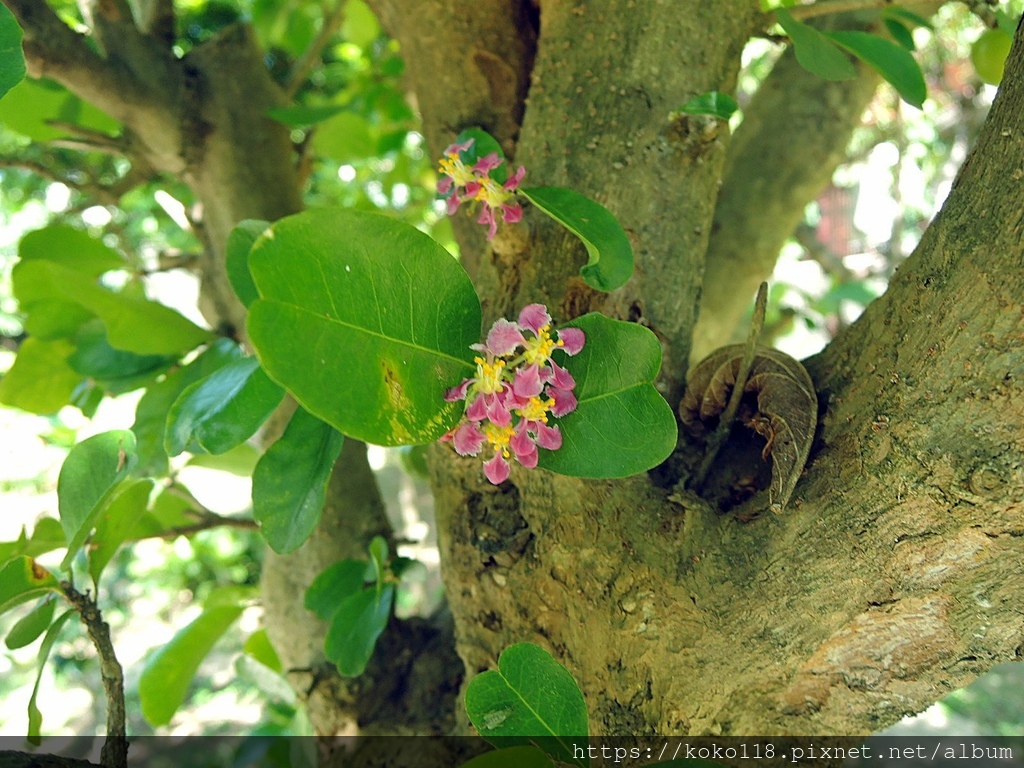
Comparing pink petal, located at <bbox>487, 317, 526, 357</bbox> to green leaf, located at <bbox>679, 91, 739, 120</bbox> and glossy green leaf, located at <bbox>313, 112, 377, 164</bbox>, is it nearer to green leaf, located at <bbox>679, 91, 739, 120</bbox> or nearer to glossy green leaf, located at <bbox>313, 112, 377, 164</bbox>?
green leaf, located at <bbox>679, 91, 739, 120</bbox>

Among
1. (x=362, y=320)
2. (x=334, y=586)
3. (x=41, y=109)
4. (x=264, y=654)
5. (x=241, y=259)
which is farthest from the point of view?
(x=264, y=654)

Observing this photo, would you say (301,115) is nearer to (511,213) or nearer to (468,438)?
(511,213)

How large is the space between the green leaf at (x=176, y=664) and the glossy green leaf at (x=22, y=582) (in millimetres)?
314

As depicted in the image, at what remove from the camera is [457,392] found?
575 millimetres

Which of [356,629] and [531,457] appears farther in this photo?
[356,629]

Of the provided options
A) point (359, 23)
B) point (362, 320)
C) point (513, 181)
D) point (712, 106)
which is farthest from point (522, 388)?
point (359, 23)

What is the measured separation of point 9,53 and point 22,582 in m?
0.44

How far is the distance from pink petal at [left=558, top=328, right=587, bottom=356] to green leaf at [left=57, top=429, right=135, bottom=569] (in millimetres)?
420

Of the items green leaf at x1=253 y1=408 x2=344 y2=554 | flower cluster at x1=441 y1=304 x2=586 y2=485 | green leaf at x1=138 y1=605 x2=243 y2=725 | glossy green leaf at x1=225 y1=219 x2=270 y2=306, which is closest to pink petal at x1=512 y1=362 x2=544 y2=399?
flower cluster at x1=441 y1=304 x2=586 y2=485

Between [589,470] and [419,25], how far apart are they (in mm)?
716

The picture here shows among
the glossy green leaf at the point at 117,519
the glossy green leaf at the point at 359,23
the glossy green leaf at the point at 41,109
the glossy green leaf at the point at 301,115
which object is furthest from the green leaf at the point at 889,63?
the glossy green leaf at the point at 359,23

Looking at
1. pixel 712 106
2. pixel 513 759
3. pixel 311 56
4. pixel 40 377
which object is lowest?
pixel 513 759

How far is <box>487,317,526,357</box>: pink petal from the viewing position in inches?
23.4

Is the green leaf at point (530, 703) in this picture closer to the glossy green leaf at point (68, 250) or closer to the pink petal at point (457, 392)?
the pink petal at point (457, 392)
